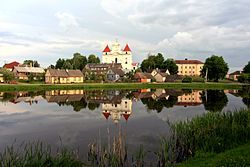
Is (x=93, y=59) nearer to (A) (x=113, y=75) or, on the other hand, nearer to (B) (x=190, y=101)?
(A) (x=113, y=75)

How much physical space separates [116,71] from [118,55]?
47.3 m

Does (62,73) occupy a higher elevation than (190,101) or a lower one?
higher

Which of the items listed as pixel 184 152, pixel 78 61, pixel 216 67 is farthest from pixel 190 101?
pixel 78 61

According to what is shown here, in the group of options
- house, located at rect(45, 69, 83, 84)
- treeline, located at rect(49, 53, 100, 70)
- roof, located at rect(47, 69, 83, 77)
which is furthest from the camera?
treeline, located at rect(49, 53, 100, 70)

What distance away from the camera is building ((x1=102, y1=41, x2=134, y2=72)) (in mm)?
144500

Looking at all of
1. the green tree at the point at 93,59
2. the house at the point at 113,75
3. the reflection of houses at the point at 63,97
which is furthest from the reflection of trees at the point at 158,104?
the green tree at the point at 93,59

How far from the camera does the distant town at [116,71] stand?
8369 centimetres

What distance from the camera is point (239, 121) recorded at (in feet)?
51.6

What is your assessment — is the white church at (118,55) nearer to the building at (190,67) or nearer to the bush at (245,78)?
the building at (190,67)

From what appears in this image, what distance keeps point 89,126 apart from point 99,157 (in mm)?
9384

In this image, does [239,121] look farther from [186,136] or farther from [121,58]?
[121,58]

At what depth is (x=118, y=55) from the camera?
477 feet

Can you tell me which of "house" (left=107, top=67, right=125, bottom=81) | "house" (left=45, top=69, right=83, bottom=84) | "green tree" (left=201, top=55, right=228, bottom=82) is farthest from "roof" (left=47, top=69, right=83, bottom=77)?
"green tree" (left=201, top=55, right=228, bottom=82)

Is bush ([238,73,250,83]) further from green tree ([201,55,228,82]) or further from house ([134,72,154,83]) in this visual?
house ([134,72,154,83])
